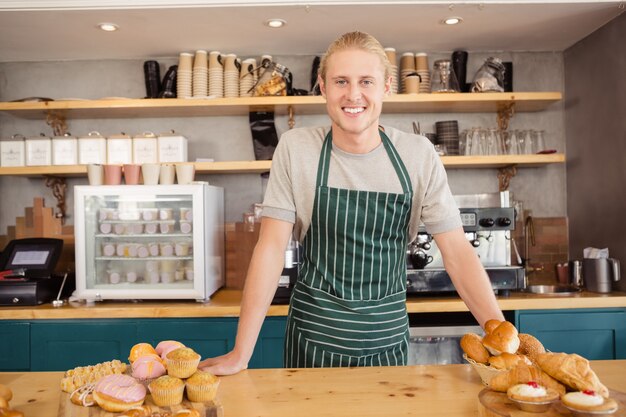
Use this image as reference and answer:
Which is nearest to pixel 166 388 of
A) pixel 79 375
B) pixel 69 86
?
pixel 79 375

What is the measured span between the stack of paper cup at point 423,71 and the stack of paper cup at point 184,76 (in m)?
1.43

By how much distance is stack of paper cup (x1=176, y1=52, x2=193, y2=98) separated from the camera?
3.54 metres

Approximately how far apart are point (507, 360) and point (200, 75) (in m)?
2.80

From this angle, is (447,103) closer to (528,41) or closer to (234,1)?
(528,41)

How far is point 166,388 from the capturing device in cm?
118

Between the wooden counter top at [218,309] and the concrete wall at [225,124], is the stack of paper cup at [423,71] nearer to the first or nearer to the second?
the concrete wall at [225,124]

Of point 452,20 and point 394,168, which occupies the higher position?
point 452,20

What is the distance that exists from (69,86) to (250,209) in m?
1.49

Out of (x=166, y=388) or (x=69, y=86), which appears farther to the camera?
(x=69, y=86)

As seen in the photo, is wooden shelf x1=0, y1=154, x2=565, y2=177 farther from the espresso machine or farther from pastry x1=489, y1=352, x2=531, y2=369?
pastry x1=489, y1=352, x2=531, y2=369

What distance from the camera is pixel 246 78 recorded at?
11.7 feet

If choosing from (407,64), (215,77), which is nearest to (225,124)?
(215,77)

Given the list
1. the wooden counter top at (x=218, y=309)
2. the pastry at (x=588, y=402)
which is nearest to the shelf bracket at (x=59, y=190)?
the wooden counter top at (x=218, y=309)

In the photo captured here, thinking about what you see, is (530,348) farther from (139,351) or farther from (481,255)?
(481,255)
